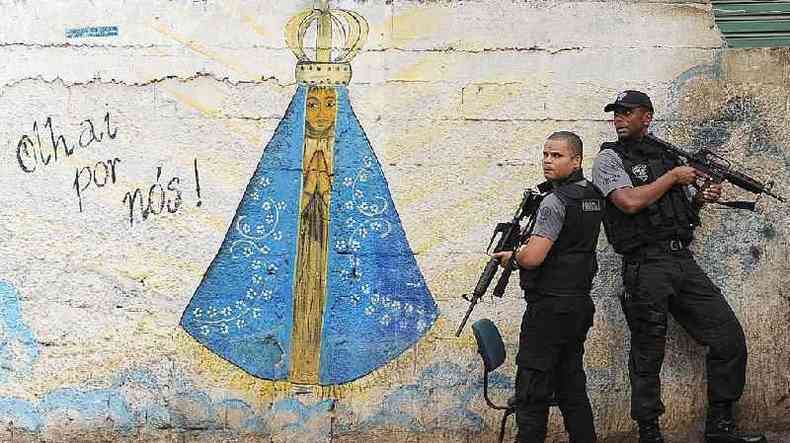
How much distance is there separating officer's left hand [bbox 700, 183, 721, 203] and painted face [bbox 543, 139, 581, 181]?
77cm

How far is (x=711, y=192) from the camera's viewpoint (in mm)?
5270

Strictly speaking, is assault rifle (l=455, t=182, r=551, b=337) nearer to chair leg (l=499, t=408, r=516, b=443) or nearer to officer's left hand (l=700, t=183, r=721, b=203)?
chair leg (l=499, t=408, r=516, b=443)

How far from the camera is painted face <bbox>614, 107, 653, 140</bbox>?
5.31m

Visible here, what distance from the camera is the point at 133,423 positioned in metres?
5.58

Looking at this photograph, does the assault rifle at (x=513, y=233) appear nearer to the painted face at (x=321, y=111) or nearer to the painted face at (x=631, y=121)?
the painted face at (x=631, y=121)

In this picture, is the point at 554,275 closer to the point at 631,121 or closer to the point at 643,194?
the point at 643,194

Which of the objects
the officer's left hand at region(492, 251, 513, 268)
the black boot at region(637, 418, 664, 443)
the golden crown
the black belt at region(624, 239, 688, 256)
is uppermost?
the golden crown

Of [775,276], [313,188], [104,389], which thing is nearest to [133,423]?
[104,389]

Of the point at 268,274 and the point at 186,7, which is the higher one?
the point at 186,7

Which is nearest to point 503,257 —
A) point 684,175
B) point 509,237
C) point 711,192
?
point 509,237

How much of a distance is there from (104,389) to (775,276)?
3.42 m

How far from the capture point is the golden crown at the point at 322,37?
5.55m

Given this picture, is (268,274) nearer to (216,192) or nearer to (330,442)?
(216,192)

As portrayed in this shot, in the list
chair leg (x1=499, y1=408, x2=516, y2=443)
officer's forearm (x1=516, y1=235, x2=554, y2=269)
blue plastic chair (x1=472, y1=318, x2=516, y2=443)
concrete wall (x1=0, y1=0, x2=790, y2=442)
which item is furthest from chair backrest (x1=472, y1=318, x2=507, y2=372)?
concrete wall (x1=0, y1=0, x2=790, y2=442)
